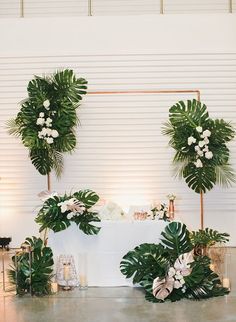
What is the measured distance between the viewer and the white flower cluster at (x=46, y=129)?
7.86 metres

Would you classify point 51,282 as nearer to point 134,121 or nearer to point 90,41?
point 134,121

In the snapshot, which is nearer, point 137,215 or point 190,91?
point 137,215

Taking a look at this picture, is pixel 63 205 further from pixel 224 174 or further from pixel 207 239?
pixel 224 174

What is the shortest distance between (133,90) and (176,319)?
4529mm

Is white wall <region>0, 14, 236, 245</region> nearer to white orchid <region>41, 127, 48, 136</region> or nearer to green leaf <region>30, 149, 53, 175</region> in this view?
green leaf <region>30, 149, 53, 175</region>

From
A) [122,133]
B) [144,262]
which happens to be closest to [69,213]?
[144,262]

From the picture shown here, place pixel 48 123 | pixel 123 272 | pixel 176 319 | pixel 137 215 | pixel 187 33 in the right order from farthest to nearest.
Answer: pixel 187 33 < pixel 48 123 < pixel 137 215 < pixel 123 272 < pixel 176 319

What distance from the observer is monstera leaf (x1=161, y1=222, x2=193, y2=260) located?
575 cm

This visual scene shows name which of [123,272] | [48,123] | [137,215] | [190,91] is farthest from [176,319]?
[190,91]

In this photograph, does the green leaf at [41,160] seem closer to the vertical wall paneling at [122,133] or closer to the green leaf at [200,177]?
the vertical wall paneling at [122,133]

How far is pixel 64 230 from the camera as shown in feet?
19.8

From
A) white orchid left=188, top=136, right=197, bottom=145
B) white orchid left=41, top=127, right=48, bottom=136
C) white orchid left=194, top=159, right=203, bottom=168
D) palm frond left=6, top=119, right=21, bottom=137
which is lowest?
white orchid left=194, top=159, right=203, bottom=168

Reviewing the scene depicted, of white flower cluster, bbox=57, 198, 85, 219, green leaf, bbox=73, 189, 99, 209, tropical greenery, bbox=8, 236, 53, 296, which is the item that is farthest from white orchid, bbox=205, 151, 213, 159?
tropical greenery, bbox=8, 236, 53, 296

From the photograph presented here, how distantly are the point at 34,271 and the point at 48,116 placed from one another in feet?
9.49
